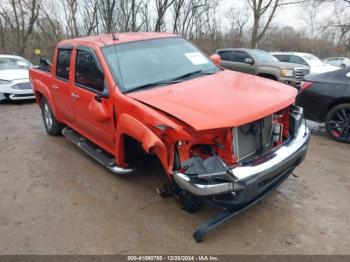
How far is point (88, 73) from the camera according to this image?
14.7 feet

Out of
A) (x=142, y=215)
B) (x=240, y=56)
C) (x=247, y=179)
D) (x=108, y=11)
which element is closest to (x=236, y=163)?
(x=247, y=179)

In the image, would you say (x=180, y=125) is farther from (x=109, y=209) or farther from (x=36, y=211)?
(x=36, y=211)

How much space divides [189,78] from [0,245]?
2730 mm

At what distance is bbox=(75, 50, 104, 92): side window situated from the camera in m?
4.22

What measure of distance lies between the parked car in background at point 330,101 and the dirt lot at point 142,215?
0.87m

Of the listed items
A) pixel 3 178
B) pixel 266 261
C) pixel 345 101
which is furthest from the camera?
pixel 345 101

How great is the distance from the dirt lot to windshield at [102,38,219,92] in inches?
54.7

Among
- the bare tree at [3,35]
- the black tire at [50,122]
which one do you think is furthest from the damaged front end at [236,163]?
the bare tree at [3,35]

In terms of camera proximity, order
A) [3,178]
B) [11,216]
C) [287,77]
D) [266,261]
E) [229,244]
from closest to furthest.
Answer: [266,261]
[229,244]
[11,216]
[3,178]
[287,77]

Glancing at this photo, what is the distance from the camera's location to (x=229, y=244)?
3.17 metres

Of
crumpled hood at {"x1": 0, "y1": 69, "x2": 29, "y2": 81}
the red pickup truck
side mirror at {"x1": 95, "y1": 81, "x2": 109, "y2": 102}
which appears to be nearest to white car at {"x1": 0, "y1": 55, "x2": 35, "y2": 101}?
crumpled hood at {"x1": 0, "y1": 69, "x2": 29, "y2": 81}

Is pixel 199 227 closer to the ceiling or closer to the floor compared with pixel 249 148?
closer to the floor

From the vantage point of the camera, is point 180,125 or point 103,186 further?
point 103,186

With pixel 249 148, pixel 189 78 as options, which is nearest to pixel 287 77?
pixel 189 78
